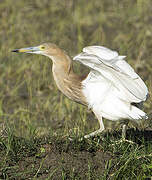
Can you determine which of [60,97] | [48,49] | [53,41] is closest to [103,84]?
[48,49]

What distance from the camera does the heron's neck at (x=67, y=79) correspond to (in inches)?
174

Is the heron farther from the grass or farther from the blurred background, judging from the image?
the blurred background

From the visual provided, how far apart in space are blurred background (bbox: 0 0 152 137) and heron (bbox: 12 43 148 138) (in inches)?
30.5

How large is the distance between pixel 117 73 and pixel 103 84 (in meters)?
0.27

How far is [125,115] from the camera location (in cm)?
418

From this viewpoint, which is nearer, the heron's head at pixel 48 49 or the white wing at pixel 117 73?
the white wing at pixel 117 73

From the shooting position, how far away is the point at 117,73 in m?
4.02

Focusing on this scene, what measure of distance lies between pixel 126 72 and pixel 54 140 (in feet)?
2.87

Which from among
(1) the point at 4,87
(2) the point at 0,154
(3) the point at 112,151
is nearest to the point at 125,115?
(3) the point at 112,151

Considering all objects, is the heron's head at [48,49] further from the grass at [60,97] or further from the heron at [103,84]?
the grass at [60,97]

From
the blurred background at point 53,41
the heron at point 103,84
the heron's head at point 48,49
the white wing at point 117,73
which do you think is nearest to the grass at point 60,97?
the blurred background at point 53,41

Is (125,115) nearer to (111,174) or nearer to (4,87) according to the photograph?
(111,174)

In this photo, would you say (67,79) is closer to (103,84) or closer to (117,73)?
(103,84)

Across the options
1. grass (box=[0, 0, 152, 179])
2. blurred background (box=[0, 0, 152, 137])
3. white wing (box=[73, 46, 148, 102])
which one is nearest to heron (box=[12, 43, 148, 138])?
white wing (box=[73, 46, 148, 102])
